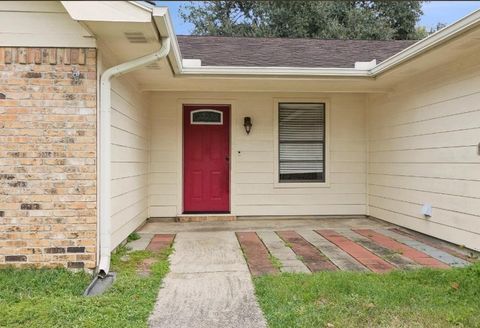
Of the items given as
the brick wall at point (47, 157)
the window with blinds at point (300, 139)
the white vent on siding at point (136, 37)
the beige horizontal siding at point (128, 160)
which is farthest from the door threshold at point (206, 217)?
the white vent on siding at point (136, 37)

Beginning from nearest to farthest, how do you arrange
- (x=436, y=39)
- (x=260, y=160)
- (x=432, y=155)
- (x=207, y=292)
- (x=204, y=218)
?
(x=207, y=292)
(x=436, y=39)
(x=432, y=155)
(x=204, y=218)
(x=260, y=160)

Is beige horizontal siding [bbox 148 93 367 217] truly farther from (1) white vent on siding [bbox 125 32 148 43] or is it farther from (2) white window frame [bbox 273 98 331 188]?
(1) white vent on siding [bbox 125 32 148 43]

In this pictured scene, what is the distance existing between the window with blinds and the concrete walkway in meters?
2.59

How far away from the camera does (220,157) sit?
289 inches

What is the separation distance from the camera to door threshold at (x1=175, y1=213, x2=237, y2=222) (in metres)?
7.13

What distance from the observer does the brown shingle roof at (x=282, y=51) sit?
21.7 ft

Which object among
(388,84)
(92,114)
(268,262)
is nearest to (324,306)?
(268,262)

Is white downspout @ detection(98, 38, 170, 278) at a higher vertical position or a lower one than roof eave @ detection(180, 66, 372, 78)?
lower

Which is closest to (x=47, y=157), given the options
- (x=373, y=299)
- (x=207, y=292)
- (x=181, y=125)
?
(x=207, y=292)

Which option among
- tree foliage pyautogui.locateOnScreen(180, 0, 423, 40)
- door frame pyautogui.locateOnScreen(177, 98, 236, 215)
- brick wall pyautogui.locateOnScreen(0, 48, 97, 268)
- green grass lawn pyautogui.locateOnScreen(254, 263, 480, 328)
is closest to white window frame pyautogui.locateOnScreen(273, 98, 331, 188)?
door frame pyautogui.locateOnScreen(177, 98, 236, 215)

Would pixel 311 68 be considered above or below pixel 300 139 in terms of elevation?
above

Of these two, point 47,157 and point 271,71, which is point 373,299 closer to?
point 47,157

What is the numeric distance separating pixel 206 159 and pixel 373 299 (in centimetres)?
460

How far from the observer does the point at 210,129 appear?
734cm
